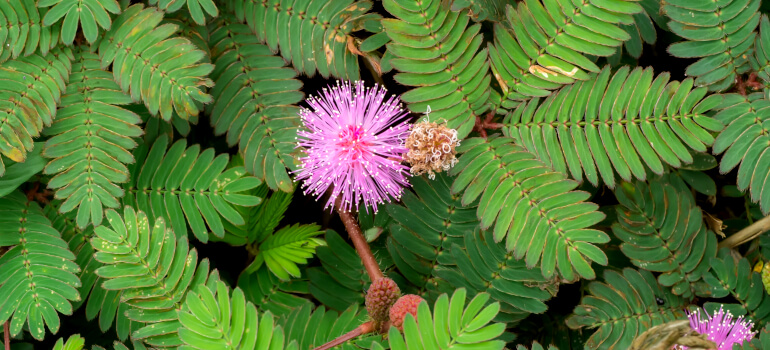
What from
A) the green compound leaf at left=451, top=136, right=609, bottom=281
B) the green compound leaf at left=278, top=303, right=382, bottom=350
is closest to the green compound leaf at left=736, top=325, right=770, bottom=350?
the green compound leaf at left=451, top=136, right=609, bottom=281

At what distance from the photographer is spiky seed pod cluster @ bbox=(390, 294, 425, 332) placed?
1545 millimetres

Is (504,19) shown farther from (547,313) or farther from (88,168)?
(88,168)

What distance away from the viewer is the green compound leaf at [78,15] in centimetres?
168

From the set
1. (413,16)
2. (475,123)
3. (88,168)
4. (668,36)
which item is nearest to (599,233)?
(475,123)

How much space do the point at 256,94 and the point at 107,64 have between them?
0.40 meters

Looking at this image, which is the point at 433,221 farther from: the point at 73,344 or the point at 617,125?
the point at 73,344

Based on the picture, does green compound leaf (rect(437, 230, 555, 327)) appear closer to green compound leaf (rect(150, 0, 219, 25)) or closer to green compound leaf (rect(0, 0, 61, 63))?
green compound leaf (rect(150, 0, 219, 25))

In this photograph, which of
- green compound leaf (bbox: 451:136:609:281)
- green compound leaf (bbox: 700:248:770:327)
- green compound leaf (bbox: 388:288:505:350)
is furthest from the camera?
green compound leaf (bbox: 700:248:770:327)

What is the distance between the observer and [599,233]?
1520mm

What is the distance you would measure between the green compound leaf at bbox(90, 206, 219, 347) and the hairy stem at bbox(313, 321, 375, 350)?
32 centimetres

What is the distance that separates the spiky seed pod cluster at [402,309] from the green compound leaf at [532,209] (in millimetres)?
250

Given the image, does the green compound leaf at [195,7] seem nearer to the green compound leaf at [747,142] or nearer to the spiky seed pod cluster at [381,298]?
the spiky seed pod cluster at [381,298]

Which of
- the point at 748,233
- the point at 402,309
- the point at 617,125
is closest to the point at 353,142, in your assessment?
the point at 402,309

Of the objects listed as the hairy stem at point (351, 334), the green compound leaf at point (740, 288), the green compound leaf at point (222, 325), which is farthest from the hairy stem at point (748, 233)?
the green compound leaf at point (222, 325)
